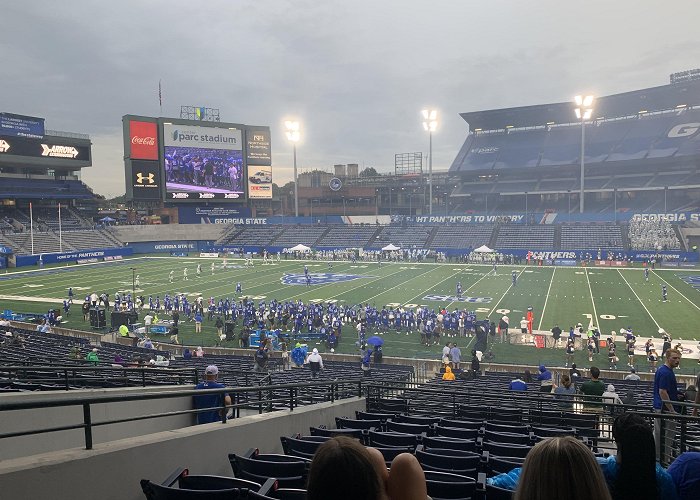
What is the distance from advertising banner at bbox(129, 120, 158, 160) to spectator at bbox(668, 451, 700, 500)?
7018 cm

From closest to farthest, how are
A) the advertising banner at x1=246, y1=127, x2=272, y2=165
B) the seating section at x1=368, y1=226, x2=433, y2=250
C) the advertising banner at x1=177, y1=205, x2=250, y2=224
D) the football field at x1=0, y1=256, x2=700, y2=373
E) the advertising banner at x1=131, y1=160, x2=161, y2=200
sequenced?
the football field at x1=0, y1=256, x2=700, y2=373
the seating section at x1=368, y1=226, x2=433, y2=250
the advertising banner at x1=131, y1=160, x2=161, y2=200
the advertising banner at x1=246, y1=127, x2=272, y2=165
the advertising banner at x1=177, y1=205, x2=250, y2=224

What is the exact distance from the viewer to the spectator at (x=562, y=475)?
1.80 m

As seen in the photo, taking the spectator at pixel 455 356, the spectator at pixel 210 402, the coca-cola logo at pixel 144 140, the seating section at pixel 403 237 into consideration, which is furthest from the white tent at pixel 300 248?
the spectator at pixel 210 402

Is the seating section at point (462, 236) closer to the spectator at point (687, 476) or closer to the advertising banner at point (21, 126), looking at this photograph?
the advertising banner at point (21, 126)

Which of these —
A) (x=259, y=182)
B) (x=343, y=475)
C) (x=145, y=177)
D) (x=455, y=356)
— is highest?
(x=259, y=182)

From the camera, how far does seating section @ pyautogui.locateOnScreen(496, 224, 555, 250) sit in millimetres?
57281

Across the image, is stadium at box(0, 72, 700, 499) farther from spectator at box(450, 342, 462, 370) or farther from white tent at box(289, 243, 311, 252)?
spectator at box(450, 342, 462, 370)

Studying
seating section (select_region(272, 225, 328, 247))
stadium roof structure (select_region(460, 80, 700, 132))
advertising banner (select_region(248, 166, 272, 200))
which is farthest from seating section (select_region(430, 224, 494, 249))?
stadium roof structure (select_region(460, 80, 700, 132))

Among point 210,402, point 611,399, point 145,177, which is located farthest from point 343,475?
point 145,177

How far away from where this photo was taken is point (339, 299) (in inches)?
1326

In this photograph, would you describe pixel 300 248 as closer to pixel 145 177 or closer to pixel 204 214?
pixel 145 177

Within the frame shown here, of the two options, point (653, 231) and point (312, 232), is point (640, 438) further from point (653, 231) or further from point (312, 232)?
point (312, 232)

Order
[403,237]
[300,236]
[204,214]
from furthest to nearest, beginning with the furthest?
[204,214] → [300,236] → [403,237]

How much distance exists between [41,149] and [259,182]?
28930 millimetres
